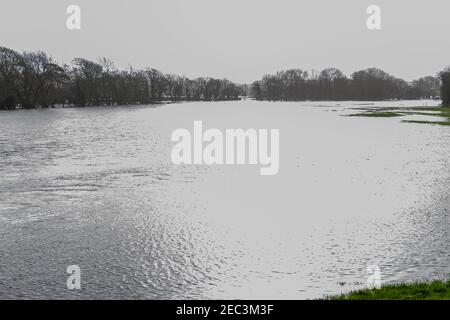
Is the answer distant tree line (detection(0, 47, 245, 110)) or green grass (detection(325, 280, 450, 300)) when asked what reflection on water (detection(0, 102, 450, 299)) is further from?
distant tree line (detection(0, 47, 245, 110))

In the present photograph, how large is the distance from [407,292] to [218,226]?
698 cm

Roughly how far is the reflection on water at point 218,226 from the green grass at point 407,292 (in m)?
0.61

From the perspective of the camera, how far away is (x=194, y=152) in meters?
34.1

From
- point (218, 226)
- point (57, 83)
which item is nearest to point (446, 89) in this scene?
point (218, 226)

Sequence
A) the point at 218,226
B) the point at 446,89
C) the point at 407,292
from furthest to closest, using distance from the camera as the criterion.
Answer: the point at 446,89, the point at 218,226, the point at 407,292

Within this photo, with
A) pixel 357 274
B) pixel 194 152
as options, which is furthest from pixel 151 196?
pixel 194 152

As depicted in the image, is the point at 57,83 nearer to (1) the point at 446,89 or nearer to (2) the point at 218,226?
(1) the point at 446,89

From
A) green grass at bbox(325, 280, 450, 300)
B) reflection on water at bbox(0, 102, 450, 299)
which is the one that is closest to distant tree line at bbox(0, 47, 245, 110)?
reflection on water at bbox(0, 102, 450, 299)

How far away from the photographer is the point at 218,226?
14773 mm

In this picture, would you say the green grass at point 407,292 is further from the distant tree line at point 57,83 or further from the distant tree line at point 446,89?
the distant tree line at point 57,83

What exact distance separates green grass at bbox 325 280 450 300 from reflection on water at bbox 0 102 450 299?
1.99 feet

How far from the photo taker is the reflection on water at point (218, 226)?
403 inches

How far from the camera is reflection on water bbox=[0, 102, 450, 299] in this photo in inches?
403
